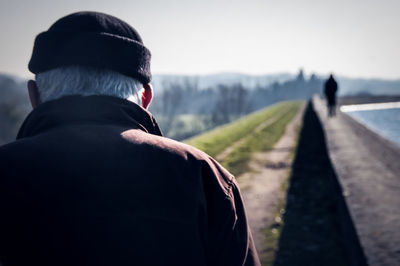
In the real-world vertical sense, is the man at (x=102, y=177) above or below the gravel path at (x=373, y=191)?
above

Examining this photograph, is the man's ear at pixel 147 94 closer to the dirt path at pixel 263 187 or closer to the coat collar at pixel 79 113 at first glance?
the coat collar at pixel 79 113

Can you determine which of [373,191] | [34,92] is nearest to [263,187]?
[373,191]

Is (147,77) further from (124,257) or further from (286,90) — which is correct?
(286,90)

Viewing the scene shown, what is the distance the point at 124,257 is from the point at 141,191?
0.21 metres

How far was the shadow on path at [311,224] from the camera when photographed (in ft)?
13.1

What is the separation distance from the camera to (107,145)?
115 cm

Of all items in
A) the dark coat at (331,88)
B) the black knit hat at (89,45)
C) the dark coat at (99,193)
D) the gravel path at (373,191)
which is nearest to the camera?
the dark coat at (99,193)

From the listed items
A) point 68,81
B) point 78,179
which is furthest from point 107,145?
point 68,81

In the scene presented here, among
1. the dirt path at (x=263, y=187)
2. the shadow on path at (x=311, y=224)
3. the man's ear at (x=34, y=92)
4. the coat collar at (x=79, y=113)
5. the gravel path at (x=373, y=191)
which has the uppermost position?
the man's ear at (x=34, y=92)

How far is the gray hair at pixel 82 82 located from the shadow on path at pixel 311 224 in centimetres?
330

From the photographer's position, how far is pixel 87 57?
121cm

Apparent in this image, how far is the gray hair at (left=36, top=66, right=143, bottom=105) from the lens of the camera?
125 centimetres

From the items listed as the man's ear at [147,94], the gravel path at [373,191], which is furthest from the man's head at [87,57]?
the gravel path at [373,191]

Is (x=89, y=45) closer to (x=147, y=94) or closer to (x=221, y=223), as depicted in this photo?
(x=147, y=94)
